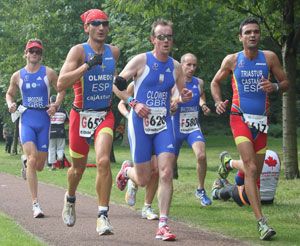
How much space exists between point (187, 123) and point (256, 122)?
3144 mm

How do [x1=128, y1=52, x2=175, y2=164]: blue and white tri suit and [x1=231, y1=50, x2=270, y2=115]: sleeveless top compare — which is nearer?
A: [x1=128, y1=52, x2=175, y2=164]: blue and white tri suit

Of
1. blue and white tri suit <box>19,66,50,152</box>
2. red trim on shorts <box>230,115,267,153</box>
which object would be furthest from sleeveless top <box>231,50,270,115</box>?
blue and white tri suit <box>19,66,50,152</box>

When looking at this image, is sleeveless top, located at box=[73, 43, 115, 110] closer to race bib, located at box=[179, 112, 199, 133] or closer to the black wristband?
the black wristband

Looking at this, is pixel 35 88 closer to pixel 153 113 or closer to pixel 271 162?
pixel 153 113

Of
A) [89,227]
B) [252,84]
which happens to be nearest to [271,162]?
[252,84]

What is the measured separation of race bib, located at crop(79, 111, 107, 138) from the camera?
8.05 meters

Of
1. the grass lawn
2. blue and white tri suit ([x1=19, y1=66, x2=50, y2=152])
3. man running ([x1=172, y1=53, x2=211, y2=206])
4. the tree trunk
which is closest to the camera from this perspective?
the grass lawn

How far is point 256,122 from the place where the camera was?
8453 mm

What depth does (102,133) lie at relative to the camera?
789 cm

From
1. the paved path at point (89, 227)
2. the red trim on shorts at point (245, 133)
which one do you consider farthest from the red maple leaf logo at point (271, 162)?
the red trim on shorts at point (245, 133)

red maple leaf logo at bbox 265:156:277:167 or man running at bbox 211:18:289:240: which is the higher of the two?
man running at bbox 211:18:289:240

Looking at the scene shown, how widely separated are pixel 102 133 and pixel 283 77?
2.47 meters

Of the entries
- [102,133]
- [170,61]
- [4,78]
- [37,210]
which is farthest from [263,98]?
[4,78]

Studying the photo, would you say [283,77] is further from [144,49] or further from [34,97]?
[144,49]
